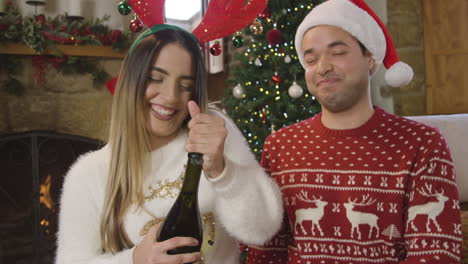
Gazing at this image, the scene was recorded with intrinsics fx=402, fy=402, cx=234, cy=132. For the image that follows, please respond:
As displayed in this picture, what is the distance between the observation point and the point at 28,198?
2709 millimetres

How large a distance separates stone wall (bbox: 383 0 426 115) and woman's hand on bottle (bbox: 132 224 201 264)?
2245 mm

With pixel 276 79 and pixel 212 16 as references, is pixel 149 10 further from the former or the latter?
pixel 276 79

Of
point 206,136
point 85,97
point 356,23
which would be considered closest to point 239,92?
point 85,97

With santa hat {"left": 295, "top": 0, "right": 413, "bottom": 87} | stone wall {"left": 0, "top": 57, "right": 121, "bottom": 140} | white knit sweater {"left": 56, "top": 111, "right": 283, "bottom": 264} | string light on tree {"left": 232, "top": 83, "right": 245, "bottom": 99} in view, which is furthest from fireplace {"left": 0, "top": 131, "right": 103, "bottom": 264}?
santa hat {"left": 295, "top": 0, "right": 413, "bottom": 87}

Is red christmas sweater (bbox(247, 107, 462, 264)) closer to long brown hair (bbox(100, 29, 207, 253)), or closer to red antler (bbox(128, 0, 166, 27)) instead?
long brown hair (bbox(100, 29, 207, 253))

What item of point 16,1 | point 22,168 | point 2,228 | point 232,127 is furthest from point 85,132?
point 232,127

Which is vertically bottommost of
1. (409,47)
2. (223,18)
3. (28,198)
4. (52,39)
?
(28,198)

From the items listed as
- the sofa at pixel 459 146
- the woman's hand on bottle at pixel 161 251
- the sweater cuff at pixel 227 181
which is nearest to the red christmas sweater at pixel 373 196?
the sweater cuff at pixel 227 181

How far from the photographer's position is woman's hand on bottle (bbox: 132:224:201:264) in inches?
27.9

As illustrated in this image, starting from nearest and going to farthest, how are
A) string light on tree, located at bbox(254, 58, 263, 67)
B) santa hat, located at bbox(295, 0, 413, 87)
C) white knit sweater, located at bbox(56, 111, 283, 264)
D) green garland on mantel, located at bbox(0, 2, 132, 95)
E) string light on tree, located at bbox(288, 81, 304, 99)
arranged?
white knit sweater, located at bbox(56, 111, 283, 264), santa hat, located at bbox(295, 0, 413, 87), string light on tree, located at bbox(288, 81, 304, 99), string light on tree, located at bbox(254, 58, 263, 67), green garland on mantel, located at bbox(0, 2, 132, 95)

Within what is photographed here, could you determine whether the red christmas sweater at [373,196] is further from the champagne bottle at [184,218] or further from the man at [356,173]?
the champagne bottle at [184,218]

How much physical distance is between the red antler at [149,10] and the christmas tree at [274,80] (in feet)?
4.63

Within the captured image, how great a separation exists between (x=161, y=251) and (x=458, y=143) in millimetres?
1745

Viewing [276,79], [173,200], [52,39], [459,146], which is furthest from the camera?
[52,39]
